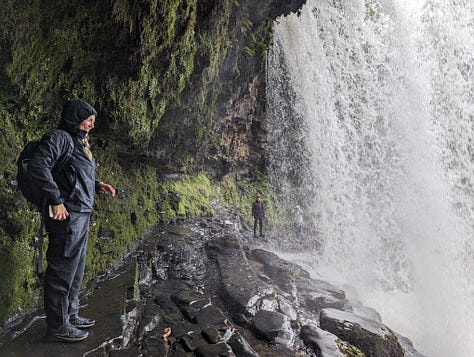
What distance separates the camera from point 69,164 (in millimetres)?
2879

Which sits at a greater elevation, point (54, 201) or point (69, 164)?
point (69, 164)

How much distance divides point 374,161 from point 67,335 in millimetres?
13393

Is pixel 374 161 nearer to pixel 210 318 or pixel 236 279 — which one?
pixel 236 279

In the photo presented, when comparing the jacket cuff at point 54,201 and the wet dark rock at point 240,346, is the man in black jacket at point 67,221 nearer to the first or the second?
the jacket cuff at point 54,201

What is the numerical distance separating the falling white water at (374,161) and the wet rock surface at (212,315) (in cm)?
531

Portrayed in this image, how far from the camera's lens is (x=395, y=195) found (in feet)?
47.5

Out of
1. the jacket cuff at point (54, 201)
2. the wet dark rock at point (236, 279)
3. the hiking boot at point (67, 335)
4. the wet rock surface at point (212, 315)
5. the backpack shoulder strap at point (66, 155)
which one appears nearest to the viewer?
the jacket cuff at point (54, 201)

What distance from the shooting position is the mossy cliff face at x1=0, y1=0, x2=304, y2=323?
4.20m

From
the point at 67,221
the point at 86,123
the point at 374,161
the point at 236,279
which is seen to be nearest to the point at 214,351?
the point at 67,221

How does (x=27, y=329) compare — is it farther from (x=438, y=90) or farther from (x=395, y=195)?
(x=438, y=90)

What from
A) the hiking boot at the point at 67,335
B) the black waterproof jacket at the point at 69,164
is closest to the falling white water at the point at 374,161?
the hiking boot at the point at 67,335

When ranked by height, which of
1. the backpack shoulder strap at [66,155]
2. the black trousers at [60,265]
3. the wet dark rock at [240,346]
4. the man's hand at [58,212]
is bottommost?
the wet dark rock at [240,346]

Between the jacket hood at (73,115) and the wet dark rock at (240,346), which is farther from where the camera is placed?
the wet dark rock at (240,346)

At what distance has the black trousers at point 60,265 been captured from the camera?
2832 mm
